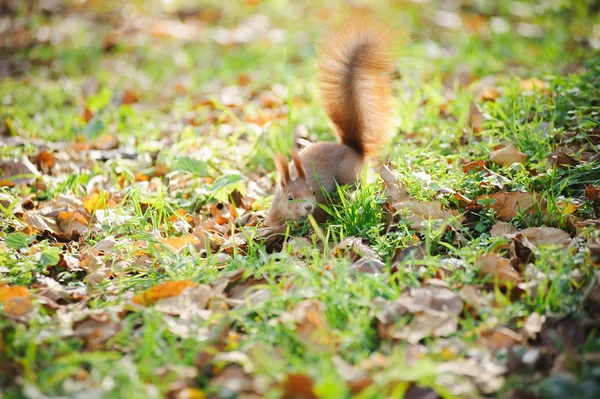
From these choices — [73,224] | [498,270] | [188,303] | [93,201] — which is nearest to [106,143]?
[93,201]

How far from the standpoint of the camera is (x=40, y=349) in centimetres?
171

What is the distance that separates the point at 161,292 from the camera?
1964 mm

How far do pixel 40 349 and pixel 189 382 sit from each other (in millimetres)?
478

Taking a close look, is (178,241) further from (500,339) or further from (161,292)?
(500,339)

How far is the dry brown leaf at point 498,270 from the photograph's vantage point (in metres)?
1.91

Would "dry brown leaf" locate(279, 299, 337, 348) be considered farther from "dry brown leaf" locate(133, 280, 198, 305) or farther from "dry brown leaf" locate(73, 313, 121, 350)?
"dry brown leaf" locate(73, 313, 121, 350)

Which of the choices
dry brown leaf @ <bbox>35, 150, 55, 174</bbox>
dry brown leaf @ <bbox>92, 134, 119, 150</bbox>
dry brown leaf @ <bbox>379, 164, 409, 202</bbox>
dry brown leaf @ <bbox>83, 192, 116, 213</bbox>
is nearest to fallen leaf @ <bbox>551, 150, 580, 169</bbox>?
dry brown leaf @ <bbox>379, 164, 409, 202</bbox>

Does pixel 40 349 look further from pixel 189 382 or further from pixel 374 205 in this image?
pixel 374 205

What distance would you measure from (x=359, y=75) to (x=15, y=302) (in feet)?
5.90

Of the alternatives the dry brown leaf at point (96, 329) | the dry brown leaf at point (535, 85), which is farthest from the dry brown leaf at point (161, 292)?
the dry brown leaf at point (535, 85)

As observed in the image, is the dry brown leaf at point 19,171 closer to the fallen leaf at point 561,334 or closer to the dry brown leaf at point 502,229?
the dry brown leaf at point 502,229

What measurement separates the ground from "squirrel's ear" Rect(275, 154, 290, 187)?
0.23 metres

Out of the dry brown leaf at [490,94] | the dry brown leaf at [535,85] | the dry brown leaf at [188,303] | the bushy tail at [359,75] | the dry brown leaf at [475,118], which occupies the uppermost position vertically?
the bushy tail at [359,75]

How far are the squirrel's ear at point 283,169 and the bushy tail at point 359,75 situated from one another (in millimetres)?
404
